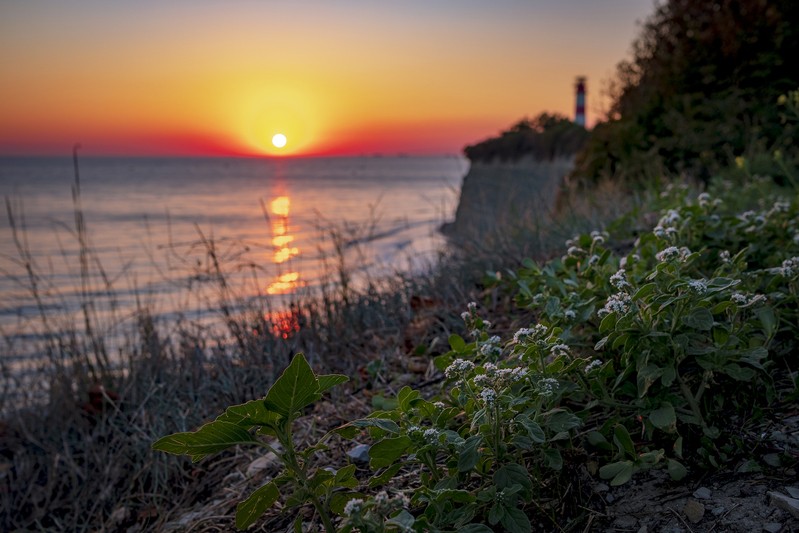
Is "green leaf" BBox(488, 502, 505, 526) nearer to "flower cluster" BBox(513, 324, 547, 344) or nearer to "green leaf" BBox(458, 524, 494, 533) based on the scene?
"green leaf" BBox(458, 524, 494, 533)

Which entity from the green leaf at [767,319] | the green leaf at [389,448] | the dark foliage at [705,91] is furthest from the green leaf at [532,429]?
the dark foliage at [705,91]

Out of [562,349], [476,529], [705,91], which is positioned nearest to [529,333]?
[562,349]

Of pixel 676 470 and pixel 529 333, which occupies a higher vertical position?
pixel 529 333

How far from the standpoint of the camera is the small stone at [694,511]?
1803 millimetres

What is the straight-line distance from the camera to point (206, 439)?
1683 millimetres

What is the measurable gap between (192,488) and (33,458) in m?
1.35

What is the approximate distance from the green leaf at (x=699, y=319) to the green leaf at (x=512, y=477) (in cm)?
67

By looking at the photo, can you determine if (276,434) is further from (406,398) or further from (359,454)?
(359,454)

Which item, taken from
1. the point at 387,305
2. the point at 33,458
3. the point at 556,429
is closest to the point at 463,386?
the point at 556,429

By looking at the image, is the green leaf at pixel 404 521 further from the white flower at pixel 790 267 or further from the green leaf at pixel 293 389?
the white flower at pixel 790 267

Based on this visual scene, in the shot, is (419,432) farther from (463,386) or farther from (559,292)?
(559,292)

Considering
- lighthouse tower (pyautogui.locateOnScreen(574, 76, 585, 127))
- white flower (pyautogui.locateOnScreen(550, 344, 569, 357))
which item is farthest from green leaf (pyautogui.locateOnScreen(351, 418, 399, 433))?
lighthouse tower (pyautogui.locateOnScreen(574, 76, 585, 127))

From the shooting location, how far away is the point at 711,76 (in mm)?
9836

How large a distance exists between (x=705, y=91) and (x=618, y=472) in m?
9.64
